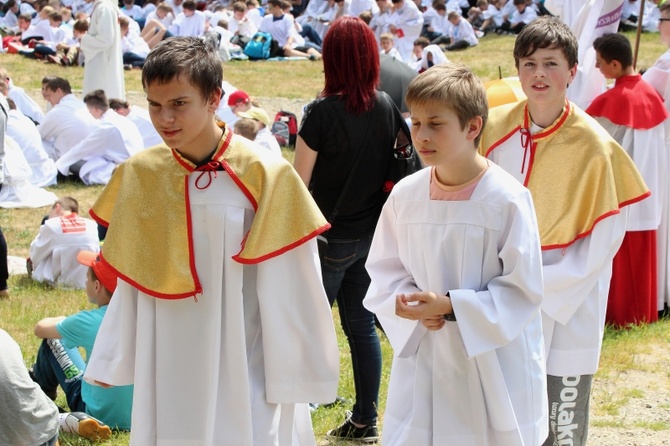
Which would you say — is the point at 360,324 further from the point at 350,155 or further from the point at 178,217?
the point at 178,217

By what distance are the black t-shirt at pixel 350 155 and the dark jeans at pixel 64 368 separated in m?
1.56

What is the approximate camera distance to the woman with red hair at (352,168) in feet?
14.6

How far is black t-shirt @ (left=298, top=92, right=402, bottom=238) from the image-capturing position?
4461 millimetres

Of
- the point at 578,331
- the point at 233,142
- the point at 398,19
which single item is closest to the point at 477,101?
the point at 233,142

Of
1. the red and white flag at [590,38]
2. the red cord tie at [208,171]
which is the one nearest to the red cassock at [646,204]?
the red and white flag at [590,38]

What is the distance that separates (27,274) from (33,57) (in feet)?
42.1

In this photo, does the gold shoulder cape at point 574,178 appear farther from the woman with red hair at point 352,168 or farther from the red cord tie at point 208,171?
the red cord tie at point 208,171

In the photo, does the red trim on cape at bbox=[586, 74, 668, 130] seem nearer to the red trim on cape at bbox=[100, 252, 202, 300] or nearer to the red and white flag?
the red and white flag

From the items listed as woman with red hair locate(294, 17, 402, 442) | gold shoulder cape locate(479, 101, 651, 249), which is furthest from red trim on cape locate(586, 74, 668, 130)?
gold shoulder cape locate(479, 101, 651, 249)

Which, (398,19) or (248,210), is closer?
(248,210)

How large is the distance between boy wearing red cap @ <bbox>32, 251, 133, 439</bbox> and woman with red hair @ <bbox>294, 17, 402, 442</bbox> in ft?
3.17

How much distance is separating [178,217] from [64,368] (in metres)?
2.18

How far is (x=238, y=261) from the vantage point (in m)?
3.31

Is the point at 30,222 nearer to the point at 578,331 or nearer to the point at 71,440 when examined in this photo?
the point at 71,440
